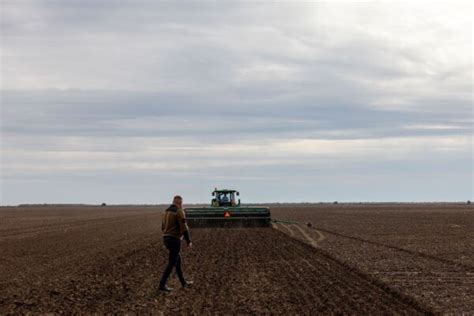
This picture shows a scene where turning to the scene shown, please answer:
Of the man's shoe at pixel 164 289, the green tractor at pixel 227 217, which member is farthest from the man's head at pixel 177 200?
the green tractor at pixel 227 217

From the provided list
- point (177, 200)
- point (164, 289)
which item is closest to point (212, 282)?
point (164, 289)

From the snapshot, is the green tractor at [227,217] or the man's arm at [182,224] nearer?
the man's arm at [182,224]

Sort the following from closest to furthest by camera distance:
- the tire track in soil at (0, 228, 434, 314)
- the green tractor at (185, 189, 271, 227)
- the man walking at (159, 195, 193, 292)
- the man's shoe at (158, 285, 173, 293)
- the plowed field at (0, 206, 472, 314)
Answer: the tire track in soil at (0, 228, 434, 314)
the plowed field at (0, 206, 472, 314)
the man's shoe at (158, 285, 173, 293)
the man walking at (159, 195, 193, 292)
the green tractor at (185, 189, 271, 227)

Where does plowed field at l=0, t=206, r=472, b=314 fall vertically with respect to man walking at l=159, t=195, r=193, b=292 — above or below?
below

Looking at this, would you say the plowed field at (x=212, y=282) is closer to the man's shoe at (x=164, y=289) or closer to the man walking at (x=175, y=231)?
the man's shoe at (x=164, y=289)

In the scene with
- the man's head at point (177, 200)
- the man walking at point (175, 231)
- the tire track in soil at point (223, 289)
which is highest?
the man's head at point (177, 200)

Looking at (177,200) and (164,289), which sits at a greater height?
(177,200)

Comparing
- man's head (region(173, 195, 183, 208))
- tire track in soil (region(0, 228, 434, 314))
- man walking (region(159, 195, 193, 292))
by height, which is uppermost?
man's head (region(173, 195, 183, 208))

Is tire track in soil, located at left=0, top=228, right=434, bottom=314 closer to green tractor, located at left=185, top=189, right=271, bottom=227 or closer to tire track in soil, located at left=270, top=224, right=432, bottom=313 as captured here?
tire track in soil, located at left=270, top=224, right=432, bottom=313

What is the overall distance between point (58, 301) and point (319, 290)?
19.7 feet

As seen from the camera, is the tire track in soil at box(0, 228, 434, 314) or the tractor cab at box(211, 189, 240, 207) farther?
the tractor cab at box(211, 189, 240, 207)

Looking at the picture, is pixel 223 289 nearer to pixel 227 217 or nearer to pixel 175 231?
pixel 175 231

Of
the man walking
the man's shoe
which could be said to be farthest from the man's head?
the man's shoe

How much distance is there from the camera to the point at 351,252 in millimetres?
26609
